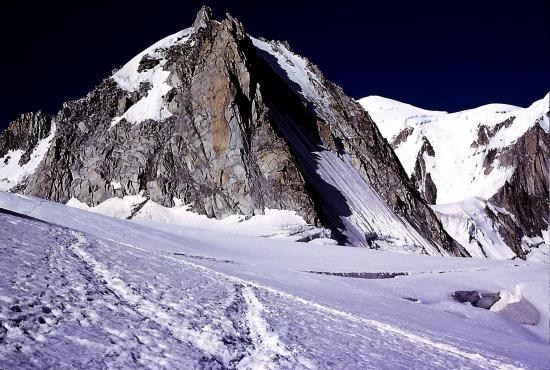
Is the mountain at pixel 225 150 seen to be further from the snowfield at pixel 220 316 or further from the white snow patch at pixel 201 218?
the snowfield at pixel 220 316

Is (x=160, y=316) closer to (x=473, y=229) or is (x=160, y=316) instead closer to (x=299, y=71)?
(x=299, y=71)

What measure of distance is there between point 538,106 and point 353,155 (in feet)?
303

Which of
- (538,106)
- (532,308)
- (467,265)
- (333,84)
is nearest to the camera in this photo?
(532,308)

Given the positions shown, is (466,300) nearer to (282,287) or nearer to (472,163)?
(282,287)

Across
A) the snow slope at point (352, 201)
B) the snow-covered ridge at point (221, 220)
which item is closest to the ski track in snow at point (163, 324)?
the snow-covered ridge at point (221, 220)

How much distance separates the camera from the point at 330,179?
2271 inches

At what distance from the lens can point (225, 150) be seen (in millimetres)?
51875

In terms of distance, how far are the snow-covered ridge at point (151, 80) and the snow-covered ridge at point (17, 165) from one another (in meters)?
17.0

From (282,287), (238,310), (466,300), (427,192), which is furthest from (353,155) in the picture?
(427,192)

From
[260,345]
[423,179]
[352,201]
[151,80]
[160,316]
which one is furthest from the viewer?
[423,179]

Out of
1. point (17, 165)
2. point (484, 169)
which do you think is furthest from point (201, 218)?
point (484, 169)

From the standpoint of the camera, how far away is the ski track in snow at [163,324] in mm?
5098

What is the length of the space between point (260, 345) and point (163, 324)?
1386mm

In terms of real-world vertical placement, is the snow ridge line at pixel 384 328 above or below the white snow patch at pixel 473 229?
below
